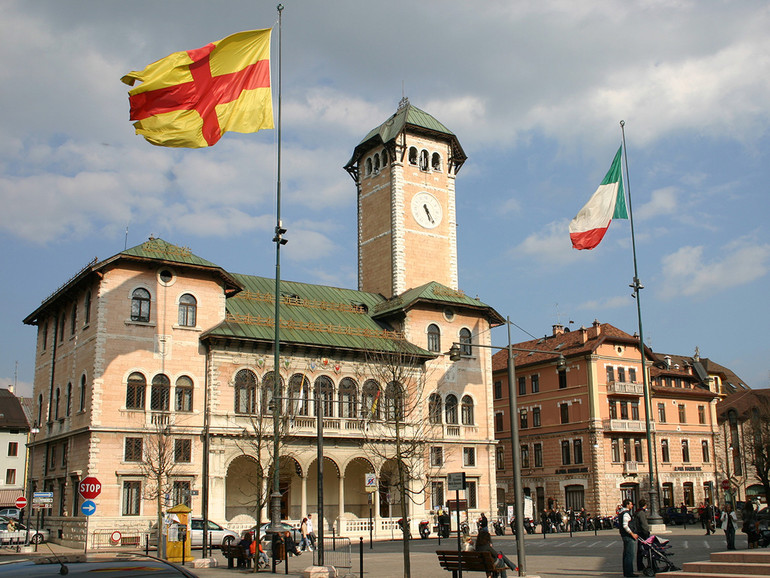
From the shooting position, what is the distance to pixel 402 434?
48.7 meters

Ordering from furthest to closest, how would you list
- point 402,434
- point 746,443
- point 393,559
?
1. point 746,443
2. point 402,434
3. point 393,559

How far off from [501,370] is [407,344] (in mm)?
23421

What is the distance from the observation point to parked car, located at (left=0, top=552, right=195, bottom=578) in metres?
8.04

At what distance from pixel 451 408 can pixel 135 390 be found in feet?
67.2

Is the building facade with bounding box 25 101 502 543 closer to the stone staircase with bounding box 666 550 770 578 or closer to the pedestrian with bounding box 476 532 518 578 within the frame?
the pedestrian with bounding box 476 532 518 578

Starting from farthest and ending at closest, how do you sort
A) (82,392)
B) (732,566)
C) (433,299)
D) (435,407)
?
1. (433,299)
2. (435,407)
3. (82,392)
4. (732,566)

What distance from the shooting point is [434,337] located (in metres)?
52.9

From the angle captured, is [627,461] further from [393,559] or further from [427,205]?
[393,559]

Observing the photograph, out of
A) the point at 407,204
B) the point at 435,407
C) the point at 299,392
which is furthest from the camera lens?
the point at 407,204

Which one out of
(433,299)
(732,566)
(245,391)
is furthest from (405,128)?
(732,566)

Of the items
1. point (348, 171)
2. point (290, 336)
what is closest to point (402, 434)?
point (290, 336)

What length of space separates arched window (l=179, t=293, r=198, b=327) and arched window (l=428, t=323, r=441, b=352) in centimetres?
1606

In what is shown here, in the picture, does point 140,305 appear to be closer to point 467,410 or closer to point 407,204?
point 407,204

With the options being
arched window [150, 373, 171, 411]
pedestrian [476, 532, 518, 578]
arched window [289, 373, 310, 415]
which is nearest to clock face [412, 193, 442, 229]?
arched window [289, 373, 310, 415]
